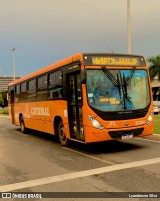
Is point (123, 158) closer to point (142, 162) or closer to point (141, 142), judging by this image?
point (142, 162)

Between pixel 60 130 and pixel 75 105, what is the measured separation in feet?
6.52

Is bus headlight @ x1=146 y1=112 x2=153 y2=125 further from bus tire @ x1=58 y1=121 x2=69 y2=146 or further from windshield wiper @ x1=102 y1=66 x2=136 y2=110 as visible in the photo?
bus tire @ x1=58 y1=121 x2=69 y2=146

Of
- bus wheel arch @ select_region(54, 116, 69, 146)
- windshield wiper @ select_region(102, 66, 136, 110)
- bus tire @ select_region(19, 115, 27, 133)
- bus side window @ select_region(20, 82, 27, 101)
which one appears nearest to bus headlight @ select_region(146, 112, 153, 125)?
windshield wiper @ select_region(102, 66, 136, 110)

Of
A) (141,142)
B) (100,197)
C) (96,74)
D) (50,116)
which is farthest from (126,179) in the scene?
(50,116)

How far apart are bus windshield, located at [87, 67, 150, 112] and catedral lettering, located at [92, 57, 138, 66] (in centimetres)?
23

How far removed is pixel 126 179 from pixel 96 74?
4249 millimetres

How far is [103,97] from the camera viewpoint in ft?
35.4

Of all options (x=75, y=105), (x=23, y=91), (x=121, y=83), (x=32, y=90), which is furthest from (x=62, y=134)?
(x=23, y=91)

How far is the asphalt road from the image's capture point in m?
6.87

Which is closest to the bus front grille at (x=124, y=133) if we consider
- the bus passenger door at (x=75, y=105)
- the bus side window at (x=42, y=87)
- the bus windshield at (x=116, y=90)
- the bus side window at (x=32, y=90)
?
the bus windshield at (x=116, y=90)

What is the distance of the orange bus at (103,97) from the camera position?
35.0 ft

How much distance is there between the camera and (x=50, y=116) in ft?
46.5

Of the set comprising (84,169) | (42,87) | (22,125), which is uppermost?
(42,87)

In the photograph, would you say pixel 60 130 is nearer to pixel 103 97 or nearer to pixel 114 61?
pixel 103 97
